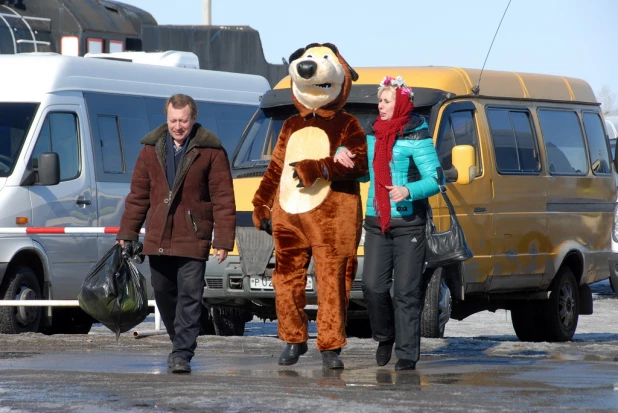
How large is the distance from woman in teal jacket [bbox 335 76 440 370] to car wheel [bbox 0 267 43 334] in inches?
Result: 190

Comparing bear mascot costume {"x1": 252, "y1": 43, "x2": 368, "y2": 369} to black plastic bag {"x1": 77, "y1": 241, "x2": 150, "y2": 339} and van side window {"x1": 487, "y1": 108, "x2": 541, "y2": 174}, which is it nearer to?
black plastic bag {"x1": 77, "y1": 241, "x2": 150, "y2": 339}

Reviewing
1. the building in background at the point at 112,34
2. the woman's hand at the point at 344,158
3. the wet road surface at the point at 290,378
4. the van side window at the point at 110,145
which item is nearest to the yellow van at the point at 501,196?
the wet road surface at the point at 290,378

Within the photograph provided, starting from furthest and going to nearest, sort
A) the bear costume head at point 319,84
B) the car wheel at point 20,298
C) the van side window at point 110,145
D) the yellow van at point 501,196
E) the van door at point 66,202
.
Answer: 1. the van side window at point 110,145
2. the van door at point 66,202
3. the car wheel at point 20,298
4. the yellow van at point 501,196
5. the bear costume head at point 319,84

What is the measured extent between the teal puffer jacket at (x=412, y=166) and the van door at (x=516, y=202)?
11.3 feet

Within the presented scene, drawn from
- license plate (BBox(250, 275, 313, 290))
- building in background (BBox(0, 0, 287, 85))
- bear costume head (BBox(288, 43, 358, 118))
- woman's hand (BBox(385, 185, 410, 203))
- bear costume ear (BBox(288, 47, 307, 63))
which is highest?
building in background (BBox(0, 0, 287, 85))

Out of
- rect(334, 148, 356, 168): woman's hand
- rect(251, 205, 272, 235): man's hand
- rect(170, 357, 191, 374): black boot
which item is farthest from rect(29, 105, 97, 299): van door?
rect(334, 148, 356, 168): woman's hand

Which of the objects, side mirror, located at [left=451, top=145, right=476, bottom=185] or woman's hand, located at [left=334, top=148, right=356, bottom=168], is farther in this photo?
side mirror, located at [left=451, top=145, right=476, bottom=185]

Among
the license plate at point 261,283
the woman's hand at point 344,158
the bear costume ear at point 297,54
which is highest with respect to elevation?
the bear costume ear at point 297,54

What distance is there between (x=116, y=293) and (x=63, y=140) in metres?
4.76

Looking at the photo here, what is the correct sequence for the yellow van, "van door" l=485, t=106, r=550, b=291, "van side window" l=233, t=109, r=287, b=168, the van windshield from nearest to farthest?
the yellow van → "van side window" l=233, t=109, r=287, b=168 → "van door" l=485, t=106, r=550, b=291 → the van windshield

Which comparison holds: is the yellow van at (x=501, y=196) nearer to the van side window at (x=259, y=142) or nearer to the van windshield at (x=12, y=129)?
the van side window at (x=259, y=142)

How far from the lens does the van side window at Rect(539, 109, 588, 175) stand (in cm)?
1320

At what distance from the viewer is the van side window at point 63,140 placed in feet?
44.3

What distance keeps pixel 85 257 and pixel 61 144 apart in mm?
1073
